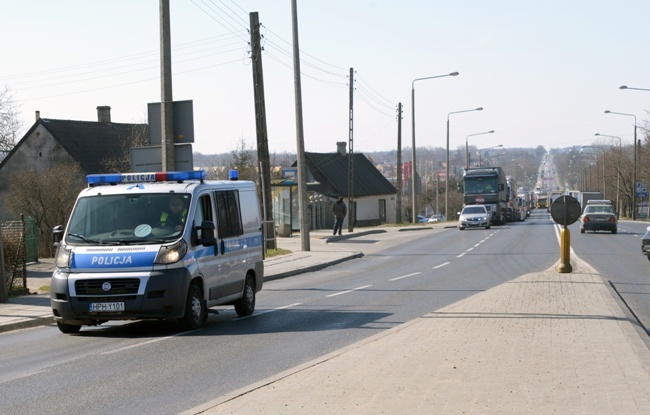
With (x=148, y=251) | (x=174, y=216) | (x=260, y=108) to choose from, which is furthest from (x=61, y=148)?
(x=148, y=251)

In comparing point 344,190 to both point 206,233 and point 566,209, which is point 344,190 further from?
point 206,233

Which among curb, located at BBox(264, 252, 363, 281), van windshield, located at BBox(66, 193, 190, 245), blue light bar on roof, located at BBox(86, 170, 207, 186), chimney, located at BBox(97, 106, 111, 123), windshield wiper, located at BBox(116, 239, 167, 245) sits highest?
chimney, located at BBox(97, 106, 111, 123)

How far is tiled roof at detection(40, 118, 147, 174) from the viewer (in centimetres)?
5891

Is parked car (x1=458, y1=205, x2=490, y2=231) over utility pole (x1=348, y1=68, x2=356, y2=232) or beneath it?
beneath

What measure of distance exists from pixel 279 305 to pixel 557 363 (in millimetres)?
8903

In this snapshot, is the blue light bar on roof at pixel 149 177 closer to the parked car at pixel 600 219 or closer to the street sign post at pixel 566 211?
the street sign post at pixel 566 211

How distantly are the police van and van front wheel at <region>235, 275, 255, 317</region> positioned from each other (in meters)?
0.27

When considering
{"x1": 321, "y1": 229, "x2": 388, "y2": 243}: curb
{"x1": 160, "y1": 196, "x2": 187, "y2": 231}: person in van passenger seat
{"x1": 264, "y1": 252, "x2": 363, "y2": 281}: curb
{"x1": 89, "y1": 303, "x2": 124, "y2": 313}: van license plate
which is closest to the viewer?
{"x1": 89, "y1": 303, "x2": 124, "y2": 313}: van license plate

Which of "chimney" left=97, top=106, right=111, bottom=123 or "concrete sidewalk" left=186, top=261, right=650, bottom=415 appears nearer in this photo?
"concrete sidewalk" left=186, top=261, right=650, bottom=415

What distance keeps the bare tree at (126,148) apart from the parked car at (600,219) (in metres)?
25.4

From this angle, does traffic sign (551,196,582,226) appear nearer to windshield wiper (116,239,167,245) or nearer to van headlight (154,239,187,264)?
van headlight (154,239,187,264)

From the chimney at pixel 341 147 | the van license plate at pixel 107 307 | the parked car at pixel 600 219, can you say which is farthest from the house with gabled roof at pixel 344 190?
the van license plate at pixel 107 307

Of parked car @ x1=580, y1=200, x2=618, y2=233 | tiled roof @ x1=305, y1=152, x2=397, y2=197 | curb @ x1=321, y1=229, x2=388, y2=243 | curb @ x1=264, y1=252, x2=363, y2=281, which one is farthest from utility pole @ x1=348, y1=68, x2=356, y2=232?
tiled roof @ x1=305, y1=152, x2=397, y2=197

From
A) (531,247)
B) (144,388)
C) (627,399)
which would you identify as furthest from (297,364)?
(531,247)
